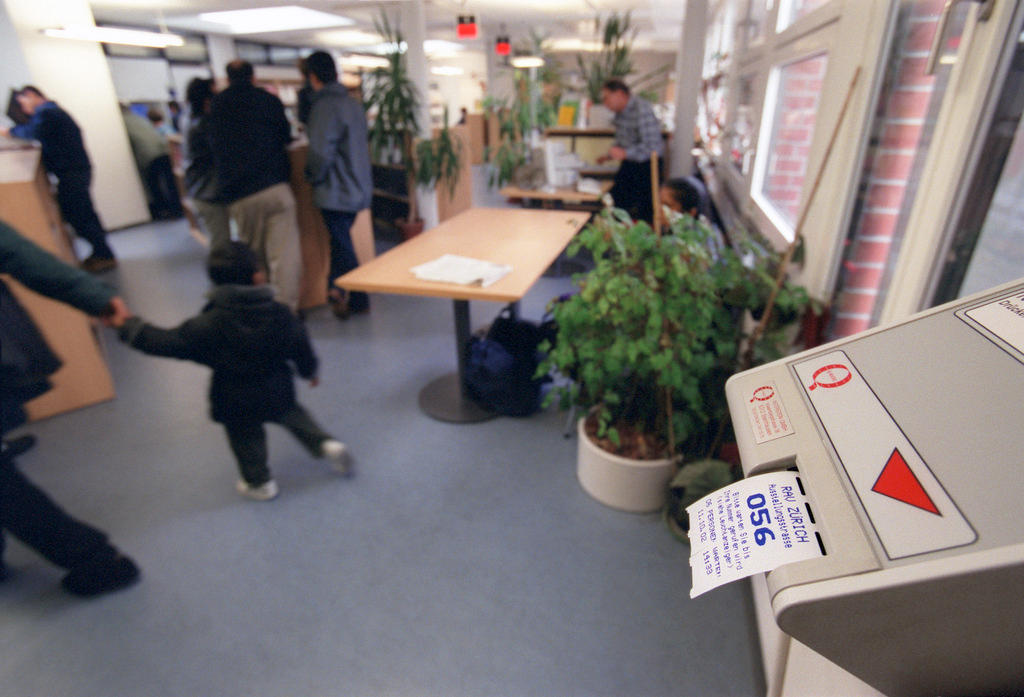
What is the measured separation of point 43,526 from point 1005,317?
82.7 inches

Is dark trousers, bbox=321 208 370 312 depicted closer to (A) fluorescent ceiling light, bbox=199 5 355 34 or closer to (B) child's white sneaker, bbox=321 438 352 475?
(B) child's white sneaker, bbox=321 438 352 475

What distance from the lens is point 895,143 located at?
1.44 meters

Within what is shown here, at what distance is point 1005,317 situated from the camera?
57 centimetres

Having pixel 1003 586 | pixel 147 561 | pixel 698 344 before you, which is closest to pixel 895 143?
pixel 698 344

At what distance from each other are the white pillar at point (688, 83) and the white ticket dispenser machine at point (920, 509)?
14.2 feet

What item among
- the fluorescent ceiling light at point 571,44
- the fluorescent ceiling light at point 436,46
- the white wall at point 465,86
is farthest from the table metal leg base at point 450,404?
the fluorescent ceiling light at point 571,44

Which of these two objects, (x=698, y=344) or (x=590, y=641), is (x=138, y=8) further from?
(x=590, y=641)

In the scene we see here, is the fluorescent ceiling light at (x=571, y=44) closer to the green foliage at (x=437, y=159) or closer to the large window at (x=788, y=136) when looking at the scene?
the green foliage at (x=437, y=159)

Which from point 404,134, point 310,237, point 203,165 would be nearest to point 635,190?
point 404,134

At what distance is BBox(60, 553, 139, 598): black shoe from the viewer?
1.55 metres

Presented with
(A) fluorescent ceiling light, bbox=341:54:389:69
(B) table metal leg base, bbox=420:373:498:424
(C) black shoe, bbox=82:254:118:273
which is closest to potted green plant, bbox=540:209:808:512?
(B) table metal leg base, bbox=420:373:498:424

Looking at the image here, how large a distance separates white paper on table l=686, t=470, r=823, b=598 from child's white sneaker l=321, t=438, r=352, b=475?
1.67 m

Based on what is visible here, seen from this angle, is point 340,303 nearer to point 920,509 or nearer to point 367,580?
point 367,580

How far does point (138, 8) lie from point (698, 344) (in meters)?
1.56
